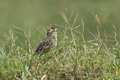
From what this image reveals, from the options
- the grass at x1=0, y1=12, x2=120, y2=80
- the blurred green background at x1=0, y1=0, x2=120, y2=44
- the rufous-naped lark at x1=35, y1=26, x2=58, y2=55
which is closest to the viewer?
the grass at x1=0, y1=12, x2=120, y2=80

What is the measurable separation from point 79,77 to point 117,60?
84 centimetres

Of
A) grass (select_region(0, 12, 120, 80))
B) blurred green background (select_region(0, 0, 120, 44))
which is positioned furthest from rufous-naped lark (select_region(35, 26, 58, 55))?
blurred green background (select_region(0, 0, 120, 44))

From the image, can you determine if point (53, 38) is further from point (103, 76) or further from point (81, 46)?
point (103, 76)

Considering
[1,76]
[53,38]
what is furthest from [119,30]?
[1,76]

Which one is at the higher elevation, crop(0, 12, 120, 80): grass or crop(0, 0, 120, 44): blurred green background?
crop(0, 0, 120, 44): blurred green background

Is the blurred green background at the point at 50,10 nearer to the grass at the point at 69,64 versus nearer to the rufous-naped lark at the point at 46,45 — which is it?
the rufous-naped lark at the point at 46,45

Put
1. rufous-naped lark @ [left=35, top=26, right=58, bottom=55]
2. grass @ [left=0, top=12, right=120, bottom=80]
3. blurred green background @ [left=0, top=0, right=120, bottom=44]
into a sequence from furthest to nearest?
blurred green background @ [left=0, top=0, right=120, bottom=44]
rufous-naped lark @ [left=35, top=26, right=58, bottom=55]
grass @ [left=0, top=12, right=120, bottom=80]

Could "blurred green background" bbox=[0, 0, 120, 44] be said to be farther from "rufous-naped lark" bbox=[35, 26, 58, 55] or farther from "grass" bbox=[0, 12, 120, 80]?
"grass" bbox=[0, 12, 120, 80]

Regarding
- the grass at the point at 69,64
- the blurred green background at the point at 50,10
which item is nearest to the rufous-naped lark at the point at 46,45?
the grass at the point at 69,64

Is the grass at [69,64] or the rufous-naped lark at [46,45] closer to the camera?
the grass at [69,64]

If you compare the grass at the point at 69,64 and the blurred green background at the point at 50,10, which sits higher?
the blurred green background at the point at 50,10

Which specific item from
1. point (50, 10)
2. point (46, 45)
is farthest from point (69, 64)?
point (50, 10)

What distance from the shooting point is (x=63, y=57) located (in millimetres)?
7914

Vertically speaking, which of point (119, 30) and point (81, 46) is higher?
point (119, 30)
